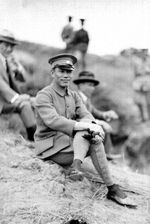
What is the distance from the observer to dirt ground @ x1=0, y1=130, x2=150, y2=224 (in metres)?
2.83

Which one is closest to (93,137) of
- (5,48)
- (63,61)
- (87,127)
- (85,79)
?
(87,127)

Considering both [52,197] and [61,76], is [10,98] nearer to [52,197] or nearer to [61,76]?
[61,76]

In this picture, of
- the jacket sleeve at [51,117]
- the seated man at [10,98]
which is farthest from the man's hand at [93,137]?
the seated man at [10,98]

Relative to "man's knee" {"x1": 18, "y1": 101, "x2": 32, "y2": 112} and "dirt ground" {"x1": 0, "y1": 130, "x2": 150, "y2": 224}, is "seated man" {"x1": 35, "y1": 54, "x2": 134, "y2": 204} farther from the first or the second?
"man's knee" {"x1": 18, "y1": 101, "x2": 32, "y2": 112}

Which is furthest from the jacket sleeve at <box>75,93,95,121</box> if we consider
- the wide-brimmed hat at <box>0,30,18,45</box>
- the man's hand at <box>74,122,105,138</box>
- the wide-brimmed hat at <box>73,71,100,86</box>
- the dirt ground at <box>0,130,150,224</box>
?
the wide-brimmed hat at <box>0,30,18,45</box>

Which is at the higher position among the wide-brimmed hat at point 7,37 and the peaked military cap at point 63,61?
the wide-brimmed hat at point 7,37

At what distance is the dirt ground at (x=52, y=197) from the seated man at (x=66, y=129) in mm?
154

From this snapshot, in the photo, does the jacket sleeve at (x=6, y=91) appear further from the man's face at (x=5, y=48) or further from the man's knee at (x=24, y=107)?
the man's face at (x=5, y=48)

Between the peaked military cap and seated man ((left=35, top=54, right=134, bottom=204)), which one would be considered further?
the peaked military cap

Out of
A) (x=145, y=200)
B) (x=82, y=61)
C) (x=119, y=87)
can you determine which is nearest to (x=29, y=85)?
(x=82, y=61)

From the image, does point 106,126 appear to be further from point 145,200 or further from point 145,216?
point 145,216

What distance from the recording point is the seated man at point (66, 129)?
3.35m

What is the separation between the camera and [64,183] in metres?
3.60

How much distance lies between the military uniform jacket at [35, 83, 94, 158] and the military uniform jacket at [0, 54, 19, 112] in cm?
143
